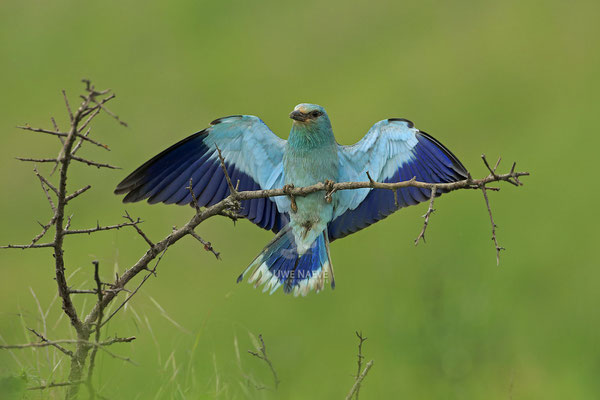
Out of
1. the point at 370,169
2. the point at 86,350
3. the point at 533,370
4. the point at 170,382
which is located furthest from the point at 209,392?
the point at 533,370

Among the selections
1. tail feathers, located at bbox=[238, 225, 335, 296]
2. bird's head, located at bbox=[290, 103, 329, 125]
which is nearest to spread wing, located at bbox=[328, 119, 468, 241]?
tail feathers, located at bbox=[238, 225, 335, 296]

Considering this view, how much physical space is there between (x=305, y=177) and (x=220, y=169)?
49 cm

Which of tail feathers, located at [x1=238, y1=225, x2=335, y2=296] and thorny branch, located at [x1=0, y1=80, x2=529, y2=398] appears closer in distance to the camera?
thorny branch, located at [x1=0, y1=80, x2=529, y2=398]

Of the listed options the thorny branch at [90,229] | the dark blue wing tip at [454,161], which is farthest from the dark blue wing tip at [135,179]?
the dark blue wing tip at [454,161]

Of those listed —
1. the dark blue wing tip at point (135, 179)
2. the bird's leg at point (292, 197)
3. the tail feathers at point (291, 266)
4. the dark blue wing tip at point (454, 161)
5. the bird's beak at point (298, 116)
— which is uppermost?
the bird's beak at point (298, 116)

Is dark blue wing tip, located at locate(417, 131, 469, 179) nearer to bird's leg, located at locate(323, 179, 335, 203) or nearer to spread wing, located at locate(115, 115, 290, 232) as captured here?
bird's leg, located at locate(323, 179, 335, 203)

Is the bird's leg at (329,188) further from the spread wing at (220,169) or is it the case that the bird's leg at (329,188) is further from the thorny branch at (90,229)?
the spread wing at (220,169)

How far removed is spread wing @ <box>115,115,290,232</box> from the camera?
463 centimetres

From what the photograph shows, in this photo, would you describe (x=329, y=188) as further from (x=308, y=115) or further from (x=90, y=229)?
(x=90, y=229)

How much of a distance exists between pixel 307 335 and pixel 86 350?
673 centimetres

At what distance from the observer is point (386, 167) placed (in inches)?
196

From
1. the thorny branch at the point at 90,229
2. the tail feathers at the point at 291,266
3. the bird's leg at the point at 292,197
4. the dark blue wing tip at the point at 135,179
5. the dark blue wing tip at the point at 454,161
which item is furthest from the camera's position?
the tail feathers at the point at 291,266

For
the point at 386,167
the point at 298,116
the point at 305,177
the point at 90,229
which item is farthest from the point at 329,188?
the point at 90,229

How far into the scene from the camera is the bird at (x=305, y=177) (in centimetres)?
468
